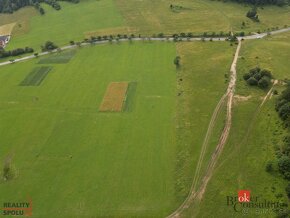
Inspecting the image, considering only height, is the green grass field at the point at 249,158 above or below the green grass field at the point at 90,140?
above

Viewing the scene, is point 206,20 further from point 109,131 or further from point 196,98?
point 109,131

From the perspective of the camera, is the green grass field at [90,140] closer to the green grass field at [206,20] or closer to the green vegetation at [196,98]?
the green vegetation at [196,98]

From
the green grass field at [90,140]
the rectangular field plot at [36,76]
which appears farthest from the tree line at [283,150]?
the rectangular field plot at [36,76]

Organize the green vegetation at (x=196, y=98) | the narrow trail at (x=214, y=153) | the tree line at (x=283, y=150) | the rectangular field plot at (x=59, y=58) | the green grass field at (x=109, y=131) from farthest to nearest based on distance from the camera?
the rectangular field plot at (x=59, y=58), the green vegetation at (x=196, y=98), the green grass field at (x=109, y=131), the tree line at (x=283, y=150), the narrow trail at (x=214, y=153)

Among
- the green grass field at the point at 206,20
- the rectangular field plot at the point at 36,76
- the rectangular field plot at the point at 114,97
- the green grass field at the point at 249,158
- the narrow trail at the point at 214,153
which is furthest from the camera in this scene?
the green grass field at the point at 206,20

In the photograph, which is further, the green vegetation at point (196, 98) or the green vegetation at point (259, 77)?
the green vegetation at point (259, 77)

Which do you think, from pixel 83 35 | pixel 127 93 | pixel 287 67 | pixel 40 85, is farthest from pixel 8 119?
pixel 287 67
